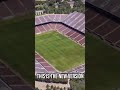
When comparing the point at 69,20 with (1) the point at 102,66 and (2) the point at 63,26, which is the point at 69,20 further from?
(1) the point at 102,66

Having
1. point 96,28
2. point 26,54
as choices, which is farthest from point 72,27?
point 26,54

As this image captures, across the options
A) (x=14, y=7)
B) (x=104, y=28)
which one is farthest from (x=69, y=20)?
(x=104, y=28)

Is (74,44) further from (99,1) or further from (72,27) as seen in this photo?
(99,1)

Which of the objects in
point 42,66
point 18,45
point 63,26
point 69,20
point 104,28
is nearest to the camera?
point 18,45

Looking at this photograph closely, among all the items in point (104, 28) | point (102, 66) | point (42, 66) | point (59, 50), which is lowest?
point (59, 50)

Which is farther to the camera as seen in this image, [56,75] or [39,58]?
[39,58]

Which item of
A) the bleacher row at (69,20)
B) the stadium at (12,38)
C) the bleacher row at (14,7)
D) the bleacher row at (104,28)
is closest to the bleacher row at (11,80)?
the stadium at (12,38)

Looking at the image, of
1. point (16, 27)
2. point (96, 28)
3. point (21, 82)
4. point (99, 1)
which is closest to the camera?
point (21, 82)

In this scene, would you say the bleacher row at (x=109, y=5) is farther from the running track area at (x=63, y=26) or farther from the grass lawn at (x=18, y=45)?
the running track area at (x=63, y=26)
